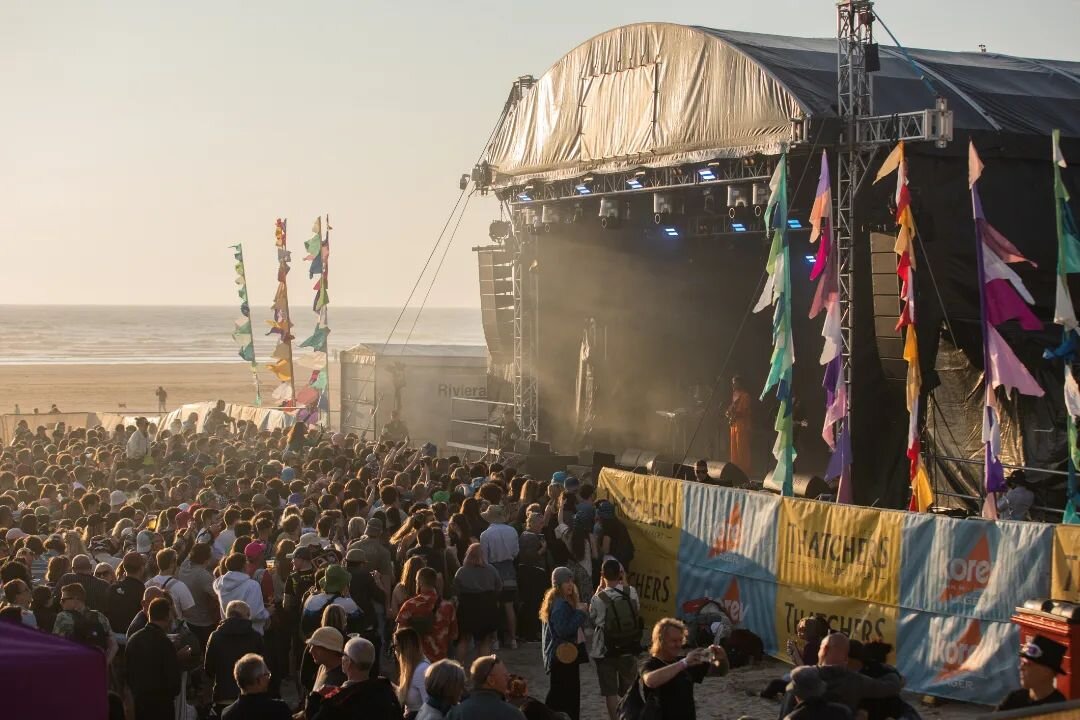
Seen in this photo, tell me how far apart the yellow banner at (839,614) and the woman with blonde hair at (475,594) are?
2.54 metres

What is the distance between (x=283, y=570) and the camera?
35.5 feet

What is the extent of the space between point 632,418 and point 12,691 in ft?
66.7

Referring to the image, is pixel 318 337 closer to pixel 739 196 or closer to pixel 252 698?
pixel 739 196

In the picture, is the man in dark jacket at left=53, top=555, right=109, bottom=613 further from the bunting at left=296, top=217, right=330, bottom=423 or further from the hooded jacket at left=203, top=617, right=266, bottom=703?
the bunting at left=296, top=217, right=330, bottom=423

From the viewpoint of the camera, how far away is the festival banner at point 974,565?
9727mm

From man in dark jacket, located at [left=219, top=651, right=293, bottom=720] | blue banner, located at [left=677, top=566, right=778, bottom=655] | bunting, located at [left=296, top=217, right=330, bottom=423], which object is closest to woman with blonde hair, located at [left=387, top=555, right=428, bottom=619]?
man in dark jacket, located at [left=219, top=651, right=293, bottom=720]

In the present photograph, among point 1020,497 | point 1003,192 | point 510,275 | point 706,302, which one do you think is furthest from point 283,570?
point 510,275

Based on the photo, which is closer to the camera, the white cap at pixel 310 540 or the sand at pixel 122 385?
the white cap at pixel 310 540

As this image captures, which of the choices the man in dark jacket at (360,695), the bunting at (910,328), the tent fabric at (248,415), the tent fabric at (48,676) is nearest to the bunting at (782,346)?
the bunting at (910,328)

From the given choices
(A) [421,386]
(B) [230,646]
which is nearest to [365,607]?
(B) [230,646]

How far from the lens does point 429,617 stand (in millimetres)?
8992

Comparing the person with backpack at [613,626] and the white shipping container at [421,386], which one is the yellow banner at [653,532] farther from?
the white shipping container at [421,386]

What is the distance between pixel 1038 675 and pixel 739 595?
5928mm

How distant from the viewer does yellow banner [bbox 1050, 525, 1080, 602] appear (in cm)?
938
